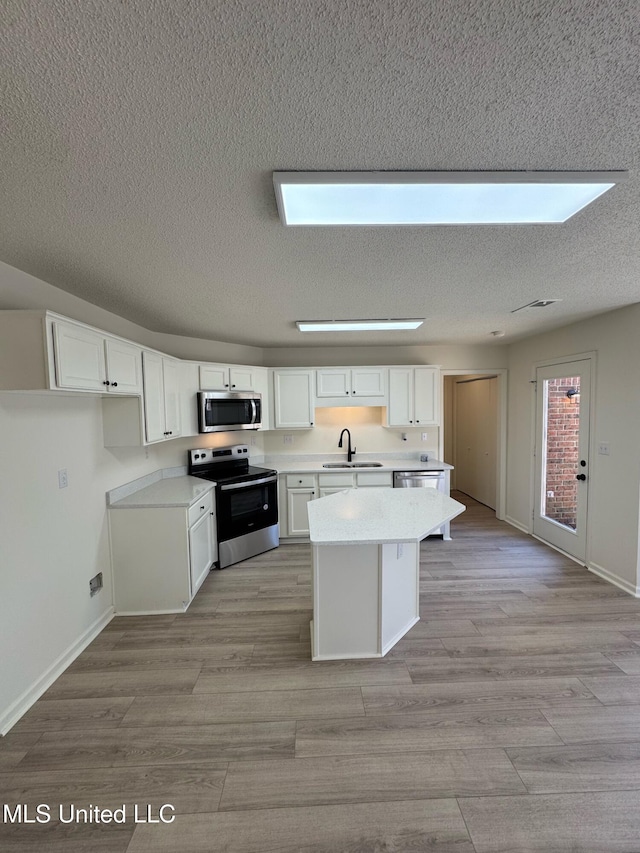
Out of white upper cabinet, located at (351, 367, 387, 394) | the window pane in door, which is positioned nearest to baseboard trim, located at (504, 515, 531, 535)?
the window pane in door

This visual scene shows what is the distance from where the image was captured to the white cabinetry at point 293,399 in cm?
447

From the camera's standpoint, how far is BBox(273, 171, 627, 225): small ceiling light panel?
126 cm

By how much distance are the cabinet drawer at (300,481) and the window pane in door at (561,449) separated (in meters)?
2.78

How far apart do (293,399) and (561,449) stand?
3.15 metres

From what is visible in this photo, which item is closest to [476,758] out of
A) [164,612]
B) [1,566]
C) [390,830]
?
[390,830]

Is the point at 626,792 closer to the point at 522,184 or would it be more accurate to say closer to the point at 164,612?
the point at 522,184

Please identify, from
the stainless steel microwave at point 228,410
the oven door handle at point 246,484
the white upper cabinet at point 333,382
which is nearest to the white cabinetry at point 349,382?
the white upper cabinet at point 333,382

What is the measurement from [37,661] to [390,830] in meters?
2.08

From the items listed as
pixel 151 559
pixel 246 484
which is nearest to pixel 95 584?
pixel 151 559

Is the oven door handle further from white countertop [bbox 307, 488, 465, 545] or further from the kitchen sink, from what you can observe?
white countertop [bbox 307, 488, 465, 545]

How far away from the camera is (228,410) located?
3938mm

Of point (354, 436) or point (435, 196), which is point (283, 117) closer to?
point (435, 196)

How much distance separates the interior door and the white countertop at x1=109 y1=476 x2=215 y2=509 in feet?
12.4

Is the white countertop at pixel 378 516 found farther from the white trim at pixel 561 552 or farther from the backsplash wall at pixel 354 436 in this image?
the white trim at pixel 561 552
